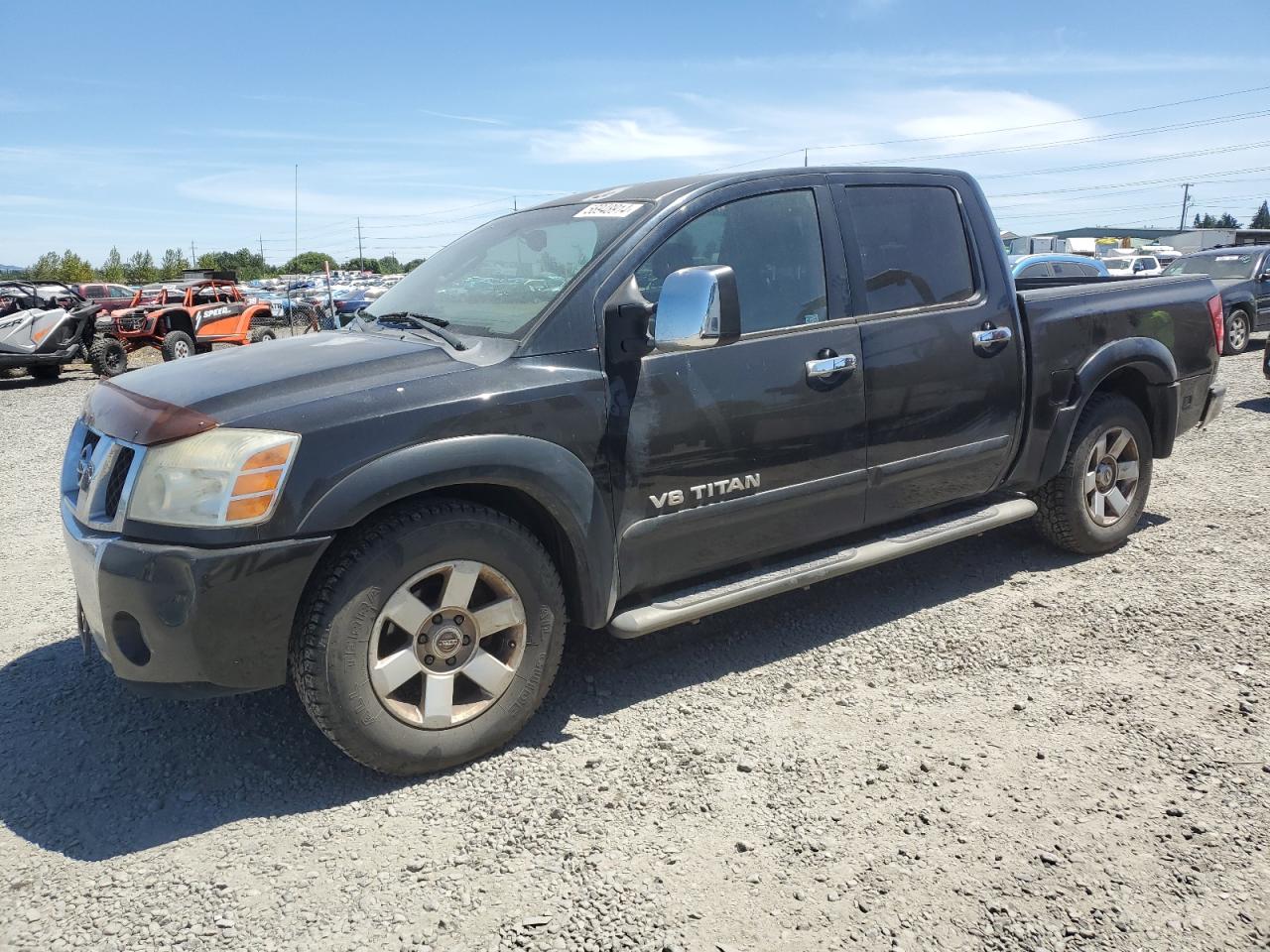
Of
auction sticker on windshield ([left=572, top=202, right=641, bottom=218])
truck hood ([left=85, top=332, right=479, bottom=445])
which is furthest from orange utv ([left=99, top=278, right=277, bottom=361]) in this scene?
auction sticker on windshield ([left=572, top=202, right=641, bottom=218])

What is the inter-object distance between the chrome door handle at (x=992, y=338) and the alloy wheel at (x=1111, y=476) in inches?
36.3

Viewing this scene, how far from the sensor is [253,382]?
2.94 metres

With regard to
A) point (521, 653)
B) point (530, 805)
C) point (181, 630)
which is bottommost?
point (530, 805)

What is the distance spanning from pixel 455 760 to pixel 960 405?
2.53 m

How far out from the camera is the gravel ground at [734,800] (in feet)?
7.77

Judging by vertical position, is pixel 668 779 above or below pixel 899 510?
below

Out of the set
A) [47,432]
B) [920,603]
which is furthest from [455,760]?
[47,432]

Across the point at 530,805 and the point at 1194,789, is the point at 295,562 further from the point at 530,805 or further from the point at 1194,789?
the point at 1194,789

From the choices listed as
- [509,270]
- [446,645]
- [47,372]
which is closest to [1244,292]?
[509,270]

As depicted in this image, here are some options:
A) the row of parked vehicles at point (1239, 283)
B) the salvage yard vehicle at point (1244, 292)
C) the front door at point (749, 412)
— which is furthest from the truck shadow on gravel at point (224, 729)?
the salvage yard vehicle at point (1244, 292)

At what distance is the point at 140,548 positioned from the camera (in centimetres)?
265

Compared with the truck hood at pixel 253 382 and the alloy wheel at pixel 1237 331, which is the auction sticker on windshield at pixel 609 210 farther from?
the alloy wheel at pixel 1237 331

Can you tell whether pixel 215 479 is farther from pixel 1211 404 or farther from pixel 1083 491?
pixel 1211 404

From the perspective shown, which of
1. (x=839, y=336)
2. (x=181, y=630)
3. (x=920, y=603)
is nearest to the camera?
(x=181, y=630)
